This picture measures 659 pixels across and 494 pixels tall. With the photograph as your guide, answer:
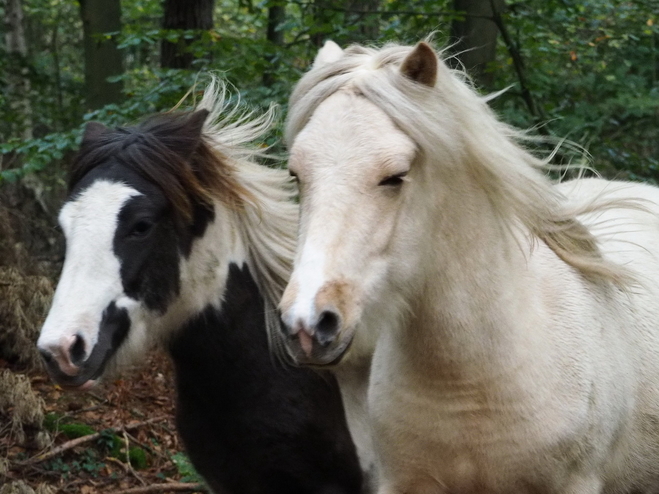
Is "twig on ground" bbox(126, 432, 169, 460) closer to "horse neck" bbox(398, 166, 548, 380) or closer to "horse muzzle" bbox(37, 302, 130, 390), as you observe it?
"horse muzzle" bbox(37, 302, 130, 390)

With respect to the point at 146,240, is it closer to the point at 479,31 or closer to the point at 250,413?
the point at 250,413

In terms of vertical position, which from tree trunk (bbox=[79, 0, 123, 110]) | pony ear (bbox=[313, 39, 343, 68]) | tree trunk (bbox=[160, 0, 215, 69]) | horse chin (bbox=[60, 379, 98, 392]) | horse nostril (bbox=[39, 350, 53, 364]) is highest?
pony ear (bbox=[313, 39, 343, 68])

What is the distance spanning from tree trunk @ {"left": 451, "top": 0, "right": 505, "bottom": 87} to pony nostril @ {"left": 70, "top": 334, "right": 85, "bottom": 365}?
14.0 ft

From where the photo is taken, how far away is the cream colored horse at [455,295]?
246cm

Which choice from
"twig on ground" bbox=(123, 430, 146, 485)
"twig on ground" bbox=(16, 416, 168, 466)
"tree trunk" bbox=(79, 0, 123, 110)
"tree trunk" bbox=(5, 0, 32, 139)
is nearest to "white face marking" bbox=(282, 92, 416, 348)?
"twig on ground" bbox=(123, 430, 146, 485)

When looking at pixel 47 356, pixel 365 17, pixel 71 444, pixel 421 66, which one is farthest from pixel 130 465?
pixel 365 17

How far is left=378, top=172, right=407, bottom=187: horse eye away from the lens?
250 centimetres

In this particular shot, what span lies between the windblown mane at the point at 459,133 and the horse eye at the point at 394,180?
13 cm

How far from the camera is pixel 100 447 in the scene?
6.02 metres

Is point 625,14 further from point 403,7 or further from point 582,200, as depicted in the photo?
point 582,200

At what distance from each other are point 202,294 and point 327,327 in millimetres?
1641

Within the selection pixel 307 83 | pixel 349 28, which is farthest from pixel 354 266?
pixel 349 28

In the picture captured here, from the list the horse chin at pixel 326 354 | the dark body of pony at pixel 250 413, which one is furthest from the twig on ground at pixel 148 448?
the horse chin at pixel 326 354

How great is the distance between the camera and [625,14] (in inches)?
286
